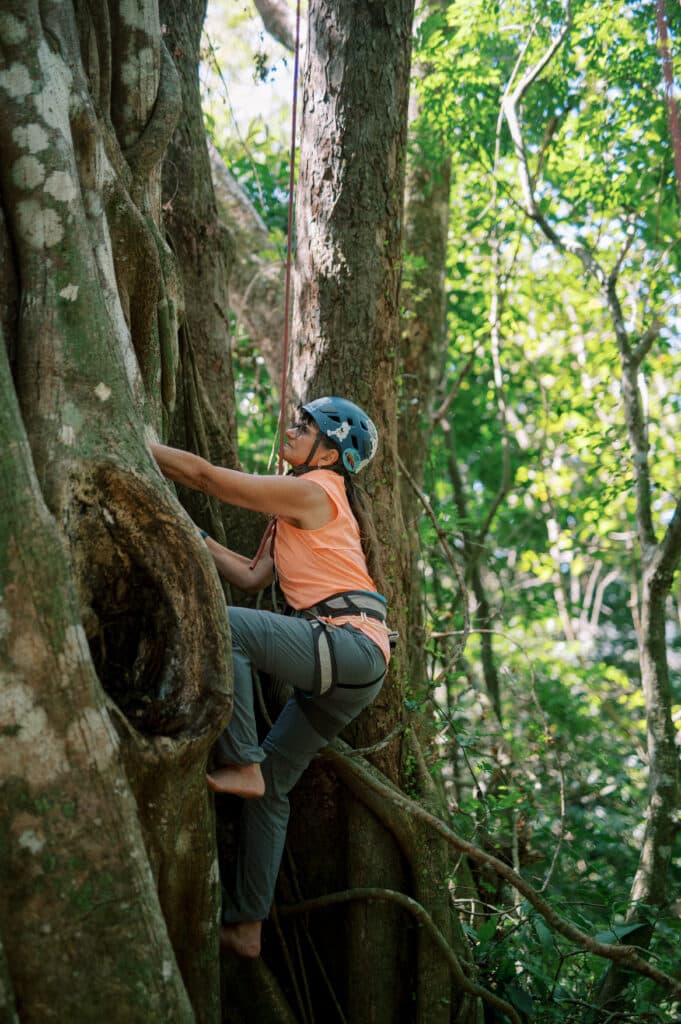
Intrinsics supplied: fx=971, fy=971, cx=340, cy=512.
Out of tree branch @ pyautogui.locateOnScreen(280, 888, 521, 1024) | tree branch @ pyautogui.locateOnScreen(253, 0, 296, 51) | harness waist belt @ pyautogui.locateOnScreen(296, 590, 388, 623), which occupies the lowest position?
tree branch @ pyautogui.locateOnScreen(280, 888, 521, 1024)

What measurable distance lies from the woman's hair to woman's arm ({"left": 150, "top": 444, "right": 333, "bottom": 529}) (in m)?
0.23

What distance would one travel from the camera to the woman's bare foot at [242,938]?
138 inches

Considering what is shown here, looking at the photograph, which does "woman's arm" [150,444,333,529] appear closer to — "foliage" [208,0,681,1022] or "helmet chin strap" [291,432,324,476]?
"helmet chin strap" [291,432,324,476]

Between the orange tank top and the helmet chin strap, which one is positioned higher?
the helmet chin strap

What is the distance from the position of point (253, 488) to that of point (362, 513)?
61 centimetres

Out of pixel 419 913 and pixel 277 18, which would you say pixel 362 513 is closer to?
pixel 419 913

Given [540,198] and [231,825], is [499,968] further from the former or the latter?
[540,198]

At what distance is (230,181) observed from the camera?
8.12 metres

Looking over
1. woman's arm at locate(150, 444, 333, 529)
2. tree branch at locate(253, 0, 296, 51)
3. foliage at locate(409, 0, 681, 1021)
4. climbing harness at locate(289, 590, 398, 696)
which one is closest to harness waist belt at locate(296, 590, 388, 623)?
climbing harness at locate(289, 590, 398, 696)

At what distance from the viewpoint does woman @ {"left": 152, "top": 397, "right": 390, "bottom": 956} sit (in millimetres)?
3428

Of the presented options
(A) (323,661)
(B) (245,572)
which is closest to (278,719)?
(A) (323,661)

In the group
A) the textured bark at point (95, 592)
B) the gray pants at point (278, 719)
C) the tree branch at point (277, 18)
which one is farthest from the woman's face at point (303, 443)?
the tree branch at point (277, 18)

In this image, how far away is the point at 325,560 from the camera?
374cm

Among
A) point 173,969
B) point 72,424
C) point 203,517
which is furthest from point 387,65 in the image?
point 173,969
